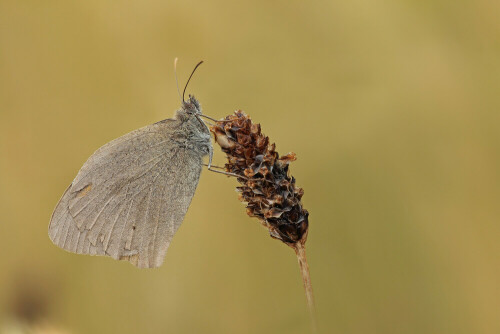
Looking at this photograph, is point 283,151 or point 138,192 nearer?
point 138,192

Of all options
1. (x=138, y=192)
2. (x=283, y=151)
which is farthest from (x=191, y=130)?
(x=283, y=151)

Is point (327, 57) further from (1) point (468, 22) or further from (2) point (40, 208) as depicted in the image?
(2) point (40, 208)

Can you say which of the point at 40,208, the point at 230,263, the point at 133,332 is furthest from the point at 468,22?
the point at 40,208

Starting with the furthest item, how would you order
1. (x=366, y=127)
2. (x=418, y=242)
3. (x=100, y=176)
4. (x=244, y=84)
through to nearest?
(x=244, y=84) < (x=366, y=127) < (x=418, y=242) < (x=100, y=176)

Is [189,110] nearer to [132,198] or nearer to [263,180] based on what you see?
[132,198]

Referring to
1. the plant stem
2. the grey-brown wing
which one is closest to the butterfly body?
the grey-brown wing

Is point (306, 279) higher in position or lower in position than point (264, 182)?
lower

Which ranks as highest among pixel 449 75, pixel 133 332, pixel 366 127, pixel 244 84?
pixel 244 84
